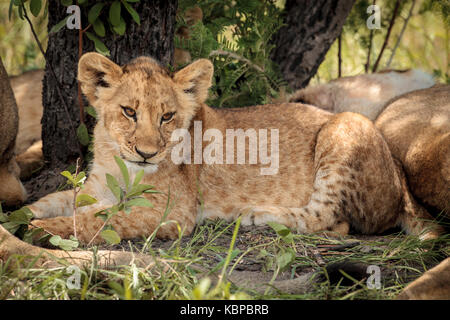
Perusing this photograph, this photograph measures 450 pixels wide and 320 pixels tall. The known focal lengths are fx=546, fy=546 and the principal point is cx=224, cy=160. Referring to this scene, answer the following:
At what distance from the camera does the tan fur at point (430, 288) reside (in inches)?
90.7

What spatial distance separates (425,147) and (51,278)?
9.36 feet

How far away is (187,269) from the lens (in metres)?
2.65

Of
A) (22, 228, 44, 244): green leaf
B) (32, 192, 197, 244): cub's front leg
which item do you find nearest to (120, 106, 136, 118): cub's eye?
(32, 192, 197, 244): cub's front leg

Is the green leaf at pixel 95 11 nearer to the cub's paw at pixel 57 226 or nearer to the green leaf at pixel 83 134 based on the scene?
the green leaf at pixel 83 134

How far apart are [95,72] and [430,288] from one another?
2380mm

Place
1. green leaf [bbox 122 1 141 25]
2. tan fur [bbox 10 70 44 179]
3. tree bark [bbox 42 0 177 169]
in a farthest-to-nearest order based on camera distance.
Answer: tan fur [bbox 10 70 44 179] → tree bark [bbox 42 0 177 169] → green leaf [bbox 122 1 141 25]

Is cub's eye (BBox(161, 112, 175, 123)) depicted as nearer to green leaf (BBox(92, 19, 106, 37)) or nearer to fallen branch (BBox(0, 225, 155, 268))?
green leaf (BBox(92, 19, 106, 37))

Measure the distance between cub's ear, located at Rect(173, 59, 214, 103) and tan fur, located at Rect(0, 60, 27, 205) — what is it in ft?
4.04

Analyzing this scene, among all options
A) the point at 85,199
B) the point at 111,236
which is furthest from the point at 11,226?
the point at 111,236

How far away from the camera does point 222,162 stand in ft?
13.2

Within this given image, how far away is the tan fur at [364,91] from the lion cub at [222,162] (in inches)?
46.2

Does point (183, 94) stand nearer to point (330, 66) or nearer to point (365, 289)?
point (365, 289)

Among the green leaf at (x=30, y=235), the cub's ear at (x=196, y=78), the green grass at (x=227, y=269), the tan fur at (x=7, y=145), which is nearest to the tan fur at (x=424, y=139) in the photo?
the green grass at (x=227, y=269)

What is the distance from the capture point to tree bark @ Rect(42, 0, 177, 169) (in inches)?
161
